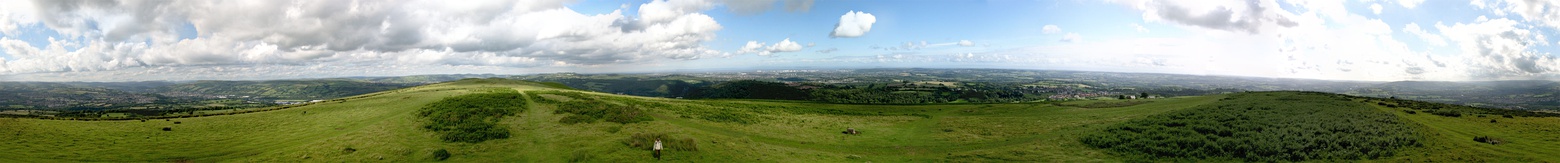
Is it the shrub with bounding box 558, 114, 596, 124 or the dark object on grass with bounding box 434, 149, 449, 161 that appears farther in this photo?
the shrub with bounding box 558, 114, 596, 124

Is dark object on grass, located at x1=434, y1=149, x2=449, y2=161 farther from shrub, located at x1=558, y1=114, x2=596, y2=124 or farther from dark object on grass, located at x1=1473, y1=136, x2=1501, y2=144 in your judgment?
dark object on grass, located at x1=1473, y1=136, x2=1501, y2=144

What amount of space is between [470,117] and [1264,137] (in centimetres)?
4251

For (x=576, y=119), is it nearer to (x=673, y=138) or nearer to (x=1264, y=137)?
(x=673, y=138)

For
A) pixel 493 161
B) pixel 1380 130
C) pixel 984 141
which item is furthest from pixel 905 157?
pixel 1380 130

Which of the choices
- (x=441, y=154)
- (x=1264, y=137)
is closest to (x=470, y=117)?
(x=441, y=154)

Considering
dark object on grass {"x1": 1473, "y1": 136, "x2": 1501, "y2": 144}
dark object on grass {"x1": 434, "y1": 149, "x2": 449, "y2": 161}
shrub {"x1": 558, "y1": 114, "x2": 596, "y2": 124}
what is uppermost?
dark object on grass {"x1": 1473, "y1": 136, "x2": 1501, "y2": 144}

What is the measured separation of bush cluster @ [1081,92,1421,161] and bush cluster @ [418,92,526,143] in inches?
1190

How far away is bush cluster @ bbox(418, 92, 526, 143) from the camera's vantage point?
3012 cm

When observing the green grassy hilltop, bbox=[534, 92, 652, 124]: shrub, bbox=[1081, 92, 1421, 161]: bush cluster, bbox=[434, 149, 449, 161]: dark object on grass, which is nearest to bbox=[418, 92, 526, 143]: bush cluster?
the green grassy hilltop

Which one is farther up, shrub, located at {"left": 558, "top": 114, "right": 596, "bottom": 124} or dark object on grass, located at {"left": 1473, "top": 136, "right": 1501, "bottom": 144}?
dark object on grass, located at {"left": 1473, "top": 136, "right": 1501, "bottom": 144}

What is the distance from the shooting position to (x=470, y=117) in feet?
125

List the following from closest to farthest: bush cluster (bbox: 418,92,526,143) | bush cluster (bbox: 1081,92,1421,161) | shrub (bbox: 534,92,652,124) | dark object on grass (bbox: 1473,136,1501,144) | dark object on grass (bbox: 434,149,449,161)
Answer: bush cluster (bbox: 1081,92,1421,161)
dark object on grass (bbox: 1473,136,1501,144)
dark object on grass (bbox: 434,149,449,161)
bush cluster (bbox: 418,92,526,143)
shrub (bbox: 534,92,652,124)

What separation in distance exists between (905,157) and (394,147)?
75.9ft

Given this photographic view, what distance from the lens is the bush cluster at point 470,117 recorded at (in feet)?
98.8
